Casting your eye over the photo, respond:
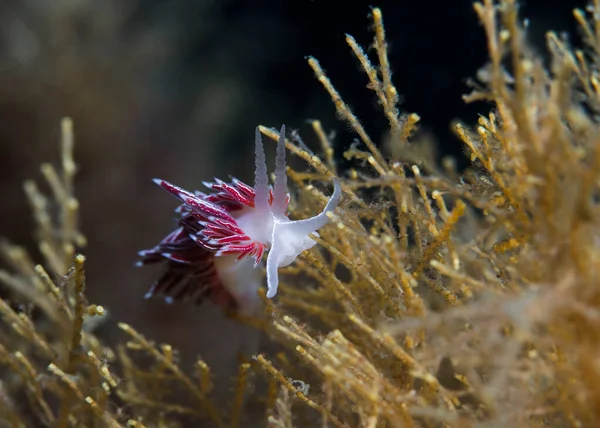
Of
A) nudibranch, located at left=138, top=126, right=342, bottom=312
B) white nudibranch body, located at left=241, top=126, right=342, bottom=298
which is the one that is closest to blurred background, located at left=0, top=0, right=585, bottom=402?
nudibranch, located at left=138, top=126, right=342, bottom=312

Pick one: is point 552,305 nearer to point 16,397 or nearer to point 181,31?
point 16,397

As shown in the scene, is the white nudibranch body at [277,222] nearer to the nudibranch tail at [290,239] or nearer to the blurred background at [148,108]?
the nudibranch tail at [290,239]

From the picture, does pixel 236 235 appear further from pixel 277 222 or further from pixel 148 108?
pixel 148 108

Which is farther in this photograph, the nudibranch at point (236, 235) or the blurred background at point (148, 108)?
the blurred background at point (148, 108)

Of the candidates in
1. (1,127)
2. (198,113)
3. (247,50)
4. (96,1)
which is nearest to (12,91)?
(1,127)

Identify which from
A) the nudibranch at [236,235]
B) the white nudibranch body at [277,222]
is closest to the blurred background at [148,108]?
the nudibranch at [236,235]

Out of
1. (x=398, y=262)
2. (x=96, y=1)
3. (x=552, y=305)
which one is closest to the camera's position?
(x=552, y=305)

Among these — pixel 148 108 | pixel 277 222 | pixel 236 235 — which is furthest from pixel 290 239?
pixel 148 108
